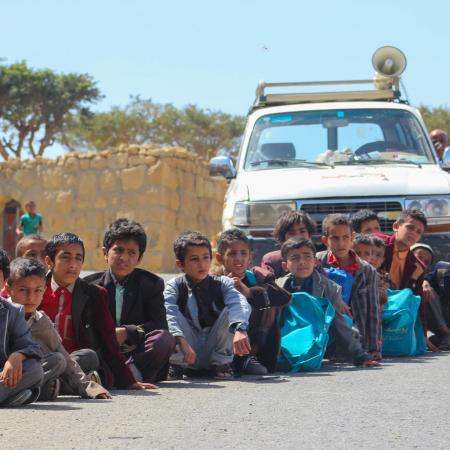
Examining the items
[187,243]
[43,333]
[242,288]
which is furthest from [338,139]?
[43,333]

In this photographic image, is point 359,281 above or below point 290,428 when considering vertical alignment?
above

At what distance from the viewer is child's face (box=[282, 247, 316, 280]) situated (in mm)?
9000

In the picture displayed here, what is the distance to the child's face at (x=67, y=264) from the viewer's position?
24.5ft

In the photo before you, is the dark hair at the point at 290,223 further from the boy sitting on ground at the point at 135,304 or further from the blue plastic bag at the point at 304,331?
the boy sitting on ground at the point at 135,304

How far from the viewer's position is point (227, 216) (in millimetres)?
11266

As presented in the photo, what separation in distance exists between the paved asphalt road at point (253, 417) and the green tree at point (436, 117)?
52.6 metres

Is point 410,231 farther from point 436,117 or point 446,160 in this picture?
point 436,117

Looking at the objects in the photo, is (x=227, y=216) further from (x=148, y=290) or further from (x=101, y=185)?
(x=101, y=185)

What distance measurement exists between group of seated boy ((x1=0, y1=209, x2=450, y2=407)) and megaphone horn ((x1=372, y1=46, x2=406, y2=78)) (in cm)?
365

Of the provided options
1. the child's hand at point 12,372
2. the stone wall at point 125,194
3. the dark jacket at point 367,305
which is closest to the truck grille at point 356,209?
the dark jacket at point 367,305

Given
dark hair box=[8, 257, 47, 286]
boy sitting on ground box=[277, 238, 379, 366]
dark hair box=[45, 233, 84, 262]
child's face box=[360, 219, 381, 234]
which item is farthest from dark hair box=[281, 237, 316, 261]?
dark hair box=[8, 257, 47, 286]

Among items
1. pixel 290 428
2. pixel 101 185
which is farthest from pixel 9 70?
pixel 290 428

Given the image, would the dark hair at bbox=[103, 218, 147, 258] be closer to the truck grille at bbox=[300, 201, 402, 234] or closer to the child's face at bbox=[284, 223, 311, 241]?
the child's face at bbox=[284, 223, 311, 241]

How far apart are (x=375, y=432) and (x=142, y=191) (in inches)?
753
